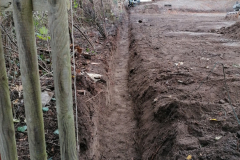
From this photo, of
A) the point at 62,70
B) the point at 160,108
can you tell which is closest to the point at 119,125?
the point at 160,108

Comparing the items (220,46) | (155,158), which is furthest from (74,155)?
(220,46)

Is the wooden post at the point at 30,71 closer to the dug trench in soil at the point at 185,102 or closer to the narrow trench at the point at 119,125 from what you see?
the dug trench in soil at the point at 185,102

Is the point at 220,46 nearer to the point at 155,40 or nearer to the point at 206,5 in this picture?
the point at 155,40

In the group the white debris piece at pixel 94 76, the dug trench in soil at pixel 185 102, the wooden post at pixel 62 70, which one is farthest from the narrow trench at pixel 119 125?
the wooden post at pixel 62 70

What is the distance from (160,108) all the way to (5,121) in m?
2.45

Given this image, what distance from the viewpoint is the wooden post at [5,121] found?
1706mm

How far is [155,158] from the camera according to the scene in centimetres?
302

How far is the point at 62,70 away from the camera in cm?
161

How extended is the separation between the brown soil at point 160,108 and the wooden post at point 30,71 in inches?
33.9

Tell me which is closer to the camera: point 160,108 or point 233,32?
point 160,108

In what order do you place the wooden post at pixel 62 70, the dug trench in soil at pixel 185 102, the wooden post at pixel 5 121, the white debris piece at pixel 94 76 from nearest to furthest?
the wooden post at pixel 62 70, the wooden post at pixel 5 121, the dug trench in soil at pixel 185 102, the white debris piece at pixel 94 76

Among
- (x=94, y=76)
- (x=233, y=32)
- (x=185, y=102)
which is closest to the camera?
(x=185, y=102)

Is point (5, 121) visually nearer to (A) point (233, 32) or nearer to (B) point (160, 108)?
(B) point (160, 108)

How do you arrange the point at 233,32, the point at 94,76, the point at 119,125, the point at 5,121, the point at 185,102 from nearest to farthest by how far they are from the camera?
the point at 5,121
the point at 185,102
the point at 119,125
the point at 94,76
the point at 233,32
